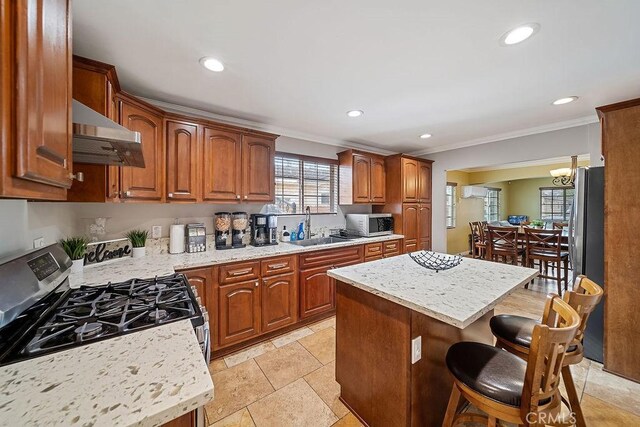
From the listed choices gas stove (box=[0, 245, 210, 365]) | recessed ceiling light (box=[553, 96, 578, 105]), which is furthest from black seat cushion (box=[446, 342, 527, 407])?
recessed ceiling light (box=[553, 96, 578, 105])

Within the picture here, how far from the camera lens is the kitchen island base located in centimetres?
126

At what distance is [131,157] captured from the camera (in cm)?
146

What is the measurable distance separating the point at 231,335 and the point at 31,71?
7.30ft

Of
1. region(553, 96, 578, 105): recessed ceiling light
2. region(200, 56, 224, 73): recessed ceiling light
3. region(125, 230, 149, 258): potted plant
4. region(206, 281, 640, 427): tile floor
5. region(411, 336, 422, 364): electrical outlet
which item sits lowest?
region(206, 281, 640, 427): tile floor

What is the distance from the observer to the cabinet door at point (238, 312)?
2.20m

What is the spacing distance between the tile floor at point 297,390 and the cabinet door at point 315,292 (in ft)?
1.22

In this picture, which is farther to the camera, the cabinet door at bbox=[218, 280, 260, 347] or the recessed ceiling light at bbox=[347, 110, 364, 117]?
the recessed ceiling light at bbox=[347, 110, 364, 117]

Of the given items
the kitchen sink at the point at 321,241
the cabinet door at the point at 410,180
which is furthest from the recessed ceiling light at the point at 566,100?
the kitchen sink at the point at 321,241

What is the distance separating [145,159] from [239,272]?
1.28 meters

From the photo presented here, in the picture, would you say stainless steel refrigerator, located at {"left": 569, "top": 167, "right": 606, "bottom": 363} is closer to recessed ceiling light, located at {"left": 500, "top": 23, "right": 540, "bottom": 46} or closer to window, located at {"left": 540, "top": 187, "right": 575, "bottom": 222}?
recessed ceiling light, located at {"left": 500, "top": 23, "right": 540, "bottom": 46}

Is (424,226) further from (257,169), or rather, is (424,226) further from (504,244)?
(257,169)

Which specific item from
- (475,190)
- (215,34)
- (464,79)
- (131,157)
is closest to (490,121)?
(464,79)

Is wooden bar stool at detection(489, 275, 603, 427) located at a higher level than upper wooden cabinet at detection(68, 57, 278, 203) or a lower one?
lower

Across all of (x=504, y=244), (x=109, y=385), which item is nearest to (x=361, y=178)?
(x=504, y=244)
